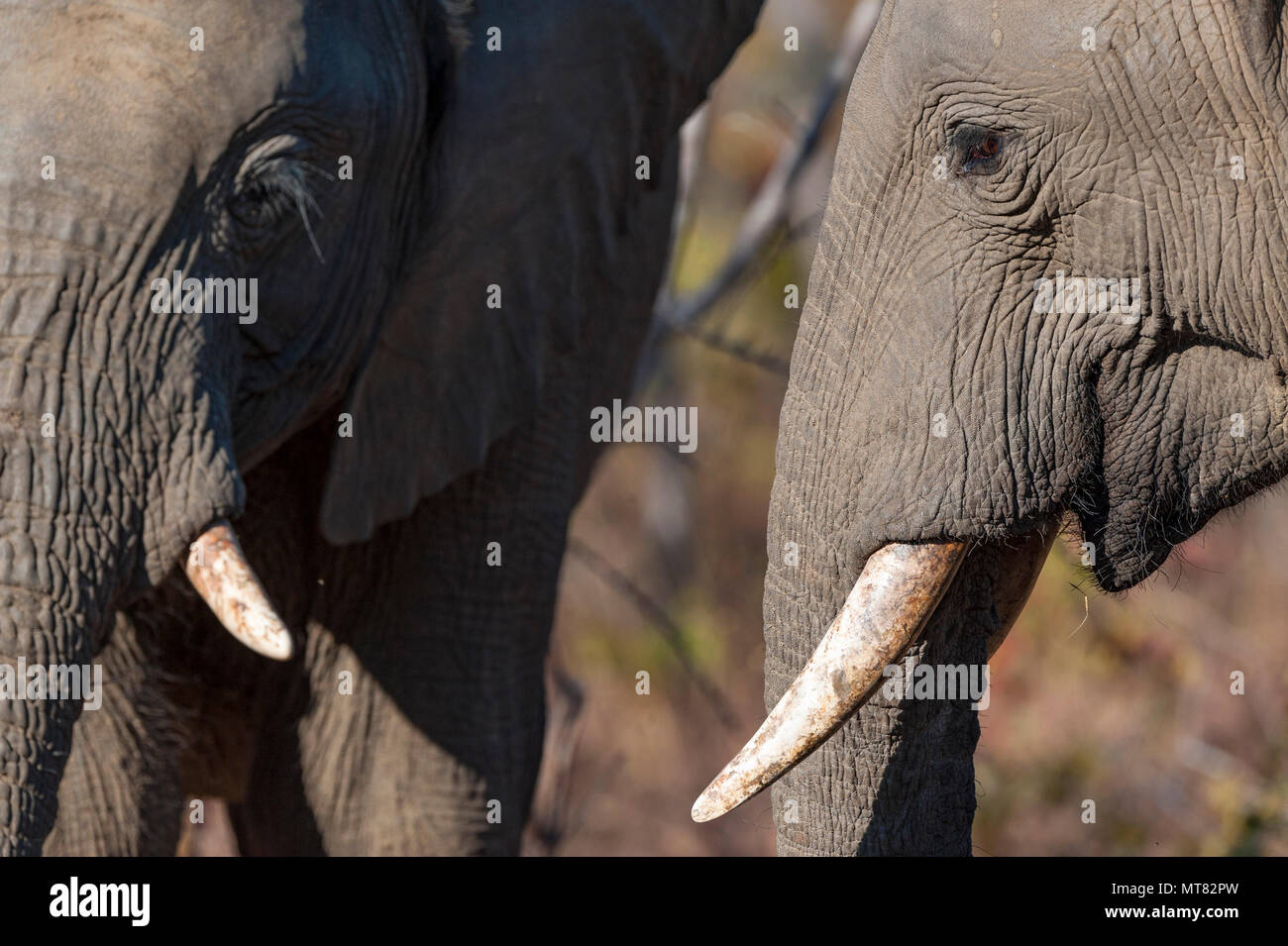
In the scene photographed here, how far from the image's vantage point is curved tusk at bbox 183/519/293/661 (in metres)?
2.62

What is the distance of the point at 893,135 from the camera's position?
97.0 inches

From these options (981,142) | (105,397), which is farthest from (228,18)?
(981,142)

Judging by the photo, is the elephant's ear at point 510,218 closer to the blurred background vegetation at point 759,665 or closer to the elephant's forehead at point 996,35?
the blurred background vegetation at point 759,665

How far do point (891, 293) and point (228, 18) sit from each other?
0.99 metres

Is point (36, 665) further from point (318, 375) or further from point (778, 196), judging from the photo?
point (778, 196)

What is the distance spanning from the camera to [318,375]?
3.08 m

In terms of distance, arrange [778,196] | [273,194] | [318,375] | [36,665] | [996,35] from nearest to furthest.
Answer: [996,35], [36,665], [273,194], [318,375], [778,196]

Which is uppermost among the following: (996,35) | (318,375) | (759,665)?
(996,35)

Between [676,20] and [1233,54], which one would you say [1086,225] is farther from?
[676,20]

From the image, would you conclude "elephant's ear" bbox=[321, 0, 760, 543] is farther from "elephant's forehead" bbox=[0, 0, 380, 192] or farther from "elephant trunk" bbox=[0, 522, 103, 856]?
"elephant trunk" bbox=[0, 522, 103, 856]

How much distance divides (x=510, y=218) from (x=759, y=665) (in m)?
3.86

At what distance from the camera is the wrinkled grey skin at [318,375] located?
2631mm

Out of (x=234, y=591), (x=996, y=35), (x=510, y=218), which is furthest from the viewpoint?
(x=510, y=218)

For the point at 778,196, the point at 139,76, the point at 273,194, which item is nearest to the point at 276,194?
the point at 273,194
